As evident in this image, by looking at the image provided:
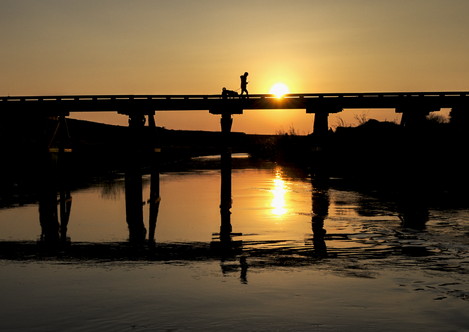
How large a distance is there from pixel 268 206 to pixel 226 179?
4.07 metres

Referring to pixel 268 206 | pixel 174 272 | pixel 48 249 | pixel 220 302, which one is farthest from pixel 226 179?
pixel 220 302

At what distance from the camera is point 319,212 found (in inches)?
1108

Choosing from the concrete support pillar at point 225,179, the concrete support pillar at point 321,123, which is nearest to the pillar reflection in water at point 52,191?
the concrete support pillar at point 225,179

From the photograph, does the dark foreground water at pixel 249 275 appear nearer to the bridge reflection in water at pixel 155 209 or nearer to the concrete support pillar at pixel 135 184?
the bridge reflection in water at pixel 155 209

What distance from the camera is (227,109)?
129ft

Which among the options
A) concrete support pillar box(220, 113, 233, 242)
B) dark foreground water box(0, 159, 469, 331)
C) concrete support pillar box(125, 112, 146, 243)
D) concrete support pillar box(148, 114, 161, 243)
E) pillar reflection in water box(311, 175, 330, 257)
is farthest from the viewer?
concrete support pillar box(148, 114, 161, 243)

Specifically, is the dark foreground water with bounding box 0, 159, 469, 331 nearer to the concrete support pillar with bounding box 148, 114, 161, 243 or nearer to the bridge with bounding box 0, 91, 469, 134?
the concrete support pillar with bounding box 148, 114, 161, 243

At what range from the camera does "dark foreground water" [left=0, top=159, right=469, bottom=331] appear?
11047mm

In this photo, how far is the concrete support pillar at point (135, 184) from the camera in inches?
930

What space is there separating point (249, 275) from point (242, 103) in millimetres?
25943

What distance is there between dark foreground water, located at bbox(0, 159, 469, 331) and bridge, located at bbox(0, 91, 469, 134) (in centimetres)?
1323

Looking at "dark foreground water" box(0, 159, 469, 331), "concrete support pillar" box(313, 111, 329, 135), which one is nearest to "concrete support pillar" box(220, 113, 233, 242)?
"dark foreground water" box(0, 159, 469, 331)

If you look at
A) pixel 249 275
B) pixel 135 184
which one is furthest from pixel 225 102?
pixel 249 275

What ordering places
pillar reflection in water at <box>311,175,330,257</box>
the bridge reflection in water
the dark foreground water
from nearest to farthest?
the dark foreground water < pillar reflection in water at <box>311,175,330,257</box> < the bridge reflection in water
